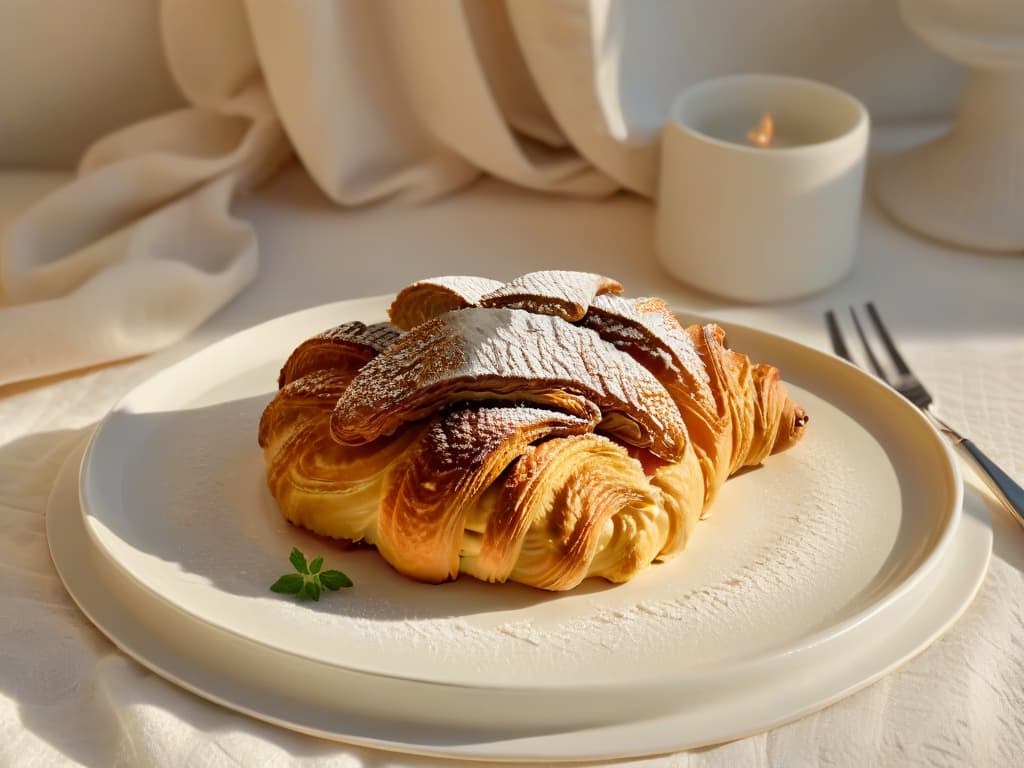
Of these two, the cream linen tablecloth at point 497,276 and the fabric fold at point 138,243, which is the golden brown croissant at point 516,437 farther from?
the fabric fold at point 138,243

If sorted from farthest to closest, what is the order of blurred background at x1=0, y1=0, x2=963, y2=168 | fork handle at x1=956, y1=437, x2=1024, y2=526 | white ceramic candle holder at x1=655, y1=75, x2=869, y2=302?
blurred background at x1=0, y1=0, x2=963, y2=168, white ceramic candle holder at x1=655, y1=75, x2=869, y2=302, fork handle at x1=956, y1=437, x2=1024, y2=526

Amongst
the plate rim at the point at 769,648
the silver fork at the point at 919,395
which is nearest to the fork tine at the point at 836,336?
the silver fork at the point at 919,395

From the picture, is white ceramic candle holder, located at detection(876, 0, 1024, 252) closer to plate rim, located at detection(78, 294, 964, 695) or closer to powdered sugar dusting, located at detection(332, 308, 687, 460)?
plate rim, located at detection(78, 294, 964, 695)

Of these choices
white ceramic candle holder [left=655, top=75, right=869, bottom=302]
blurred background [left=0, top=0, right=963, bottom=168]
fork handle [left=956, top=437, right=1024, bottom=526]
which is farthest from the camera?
blurred background [left=0, top=0, right=963, bottom=168]

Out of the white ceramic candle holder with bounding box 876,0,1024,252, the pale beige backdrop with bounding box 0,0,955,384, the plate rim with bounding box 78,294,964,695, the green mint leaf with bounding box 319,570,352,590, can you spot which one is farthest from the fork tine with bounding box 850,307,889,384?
the green mint leaf with bounding box 319,570,352,590

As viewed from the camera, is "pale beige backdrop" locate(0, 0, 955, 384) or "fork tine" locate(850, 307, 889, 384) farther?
"pale beige backdrop" locate(0, 0, 955, 384)

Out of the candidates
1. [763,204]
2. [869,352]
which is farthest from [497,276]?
[869,352]

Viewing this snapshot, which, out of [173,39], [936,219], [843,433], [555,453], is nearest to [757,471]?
[843,433]

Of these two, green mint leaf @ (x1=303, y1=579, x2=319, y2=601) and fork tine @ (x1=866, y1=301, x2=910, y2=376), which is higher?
green mint leaf @ (x1=303, y1=579, x2=319, y2=601)

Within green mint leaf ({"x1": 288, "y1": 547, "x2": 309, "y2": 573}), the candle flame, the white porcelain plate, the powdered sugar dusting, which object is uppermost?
the powdered sugar dusting

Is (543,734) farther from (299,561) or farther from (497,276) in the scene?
(497,276)
